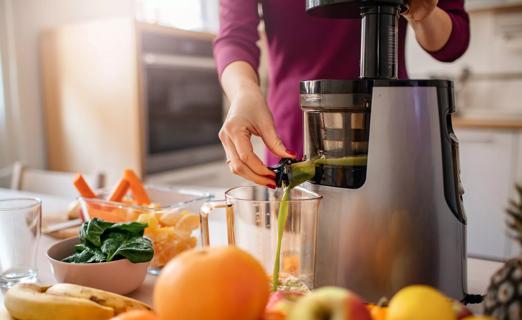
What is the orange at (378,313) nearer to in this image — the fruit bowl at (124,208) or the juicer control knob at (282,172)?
the juicer control knob at (282,172)

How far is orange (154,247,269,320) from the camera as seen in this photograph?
359 mm

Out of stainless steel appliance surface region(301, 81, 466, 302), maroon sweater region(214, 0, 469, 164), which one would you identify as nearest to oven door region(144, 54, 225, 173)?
maroon sweater region(214, 0, 469, 164)

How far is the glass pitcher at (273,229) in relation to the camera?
60 centimetres

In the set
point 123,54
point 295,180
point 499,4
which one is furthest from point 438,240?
point 499,4

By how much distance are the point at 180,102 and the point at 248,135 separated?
1.73 m

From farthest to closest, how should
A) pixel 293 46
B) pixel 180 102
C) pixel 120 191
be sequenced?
pixel 180 102 → pixel 293 46 → pixel 120 191

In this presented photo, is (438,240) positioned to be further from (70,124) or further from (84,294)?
(70,124)

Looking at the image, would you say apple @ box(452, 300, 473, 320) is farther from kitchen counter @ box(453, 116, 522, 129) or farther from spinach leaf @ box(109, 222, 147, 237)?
kitchen counter @ box(453, 116, 522, 129)

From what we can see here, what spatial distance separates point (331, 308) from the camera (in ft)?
1.09

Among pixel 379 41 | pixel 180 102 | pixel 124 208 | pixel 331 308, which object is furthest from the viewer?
pixel 180 102

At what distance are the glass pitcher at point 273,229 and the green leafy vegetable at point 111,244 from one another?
0.34 feet

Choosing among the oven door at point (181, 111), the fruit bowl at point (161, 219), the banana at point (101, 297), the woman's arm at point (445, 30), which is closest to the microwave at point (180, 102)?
the oven door at point (181, 111)

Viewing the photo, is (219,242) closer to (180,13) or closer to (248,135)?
(248,135)

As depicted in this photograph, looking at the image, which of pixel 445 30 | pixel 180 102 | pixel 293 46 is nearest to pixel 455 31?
pixel 445 30
